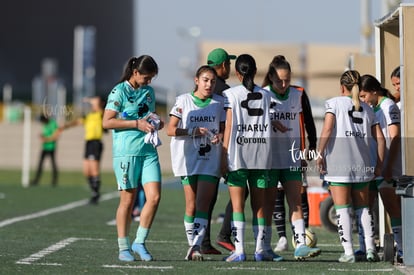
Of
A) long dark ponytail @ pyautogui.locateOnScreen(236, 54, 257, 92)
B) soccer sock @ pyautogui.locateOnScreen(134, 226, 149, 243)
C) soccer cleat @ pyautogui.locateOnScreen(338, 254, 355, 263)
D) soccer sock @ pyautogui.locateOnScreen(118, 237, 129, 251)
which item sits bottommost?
soccer cleat @ pyautogui.locateOnScreen(338, 254, 355, 263)

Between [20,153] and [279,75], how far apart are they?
37590 mm

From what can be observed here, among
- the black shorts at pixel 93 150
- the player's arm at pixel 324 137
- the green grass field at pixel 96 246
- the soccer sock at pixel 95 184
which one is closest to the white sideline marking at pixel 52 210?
the green grass field at pixel 96 246

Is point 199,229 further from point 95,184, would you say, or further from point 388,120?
Answer: point 95,184

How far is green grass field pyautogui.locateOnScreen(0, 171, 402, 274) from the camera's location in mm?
10703

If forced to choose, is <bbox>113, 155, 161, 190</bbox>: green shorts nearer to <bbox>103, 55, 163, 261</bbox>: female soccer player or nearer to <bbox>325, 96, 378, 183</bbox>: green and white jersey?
<bbox>103, 55, 163, 261</bbox>: female soccer player

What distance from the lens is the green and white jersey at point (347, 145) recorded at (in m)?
11.7

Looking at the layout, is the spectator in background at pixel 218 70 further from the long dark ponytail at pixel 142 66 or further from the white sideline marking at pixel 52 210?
the white sideline marking at pixel 52 210

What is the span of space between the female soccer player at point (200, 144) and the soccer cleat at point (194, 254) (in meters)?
0.07

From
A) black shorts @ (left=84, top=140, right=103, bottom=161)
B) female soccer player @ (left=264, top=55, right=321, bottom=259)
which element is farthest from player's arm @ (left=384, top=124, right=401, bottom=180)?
black shorts @ (left=84, top=140, right=103, bottom=161)

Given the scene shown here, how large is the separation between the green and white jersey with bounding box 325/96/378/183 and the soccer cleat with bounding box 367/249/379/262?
27.5 inches

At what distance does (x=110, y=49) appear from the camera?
10800 centimetres

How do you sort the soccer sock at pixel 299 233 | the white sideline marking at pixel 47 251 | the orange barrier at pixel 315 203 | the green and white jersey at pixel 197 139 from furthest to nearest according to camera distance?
1. the orange barrier at pixel 315 203
2. the green and white jersey at pixel 197 139
3. the soccer sock at pixel 299 233
4. the white sideline marking at pixel 47 251

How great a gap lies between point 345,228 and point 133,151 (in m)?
2.16

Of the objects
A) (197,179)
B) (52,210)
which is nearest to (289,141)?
(197,179)
